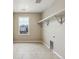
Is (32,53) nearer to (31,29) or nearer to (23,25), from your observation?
(31,29)

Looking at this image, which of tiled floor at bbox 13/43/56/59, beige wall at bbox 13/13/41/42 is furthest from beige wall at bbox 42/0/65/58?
beige wall at bbox 13/13/41/42

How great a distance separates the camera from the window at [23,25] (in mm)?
11039

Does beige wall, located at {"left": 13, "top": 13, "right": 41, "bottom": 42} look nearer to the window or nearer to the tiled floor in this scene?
the window

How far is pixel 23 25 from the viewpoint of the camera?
1111 cm

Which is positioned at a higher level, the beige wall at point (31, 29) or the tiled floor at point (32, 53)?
the beige wall at point (31, 29)

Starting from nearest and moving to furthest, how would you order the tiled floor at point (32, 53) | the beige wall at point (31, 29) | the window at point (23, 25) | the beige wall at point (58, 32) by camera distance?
the beige wall at point (58, 32) → the tiled floor at point (32, 53) → the beige wall at point (31, 29) → the window at point (23, 25)

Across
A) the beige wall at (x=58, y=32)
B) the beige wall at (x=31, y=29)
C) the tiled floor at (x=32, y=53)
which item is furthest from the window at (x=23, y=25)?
the beige wall at (x=58, y=32)

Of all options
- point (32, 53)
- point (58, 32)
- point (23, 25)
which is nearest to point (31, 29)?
point (23, 25)

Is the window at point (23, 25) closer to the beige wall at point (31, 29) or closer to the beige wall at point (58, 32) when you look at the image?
the beige wall at point (31, 29)

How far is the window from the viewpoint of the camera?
11.0m

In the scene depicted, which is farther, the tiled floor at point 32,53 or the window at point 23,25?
the window at point 23,25
